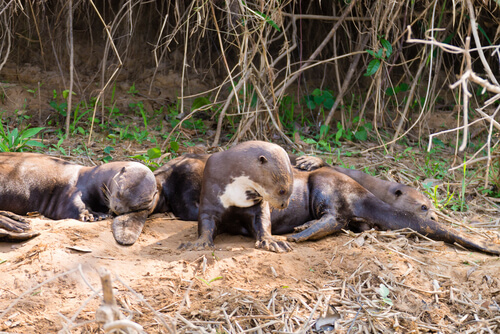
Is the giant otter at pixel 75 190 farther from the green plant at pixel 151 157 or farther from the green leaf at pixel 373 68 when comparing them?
the green leaf at pixel 373 68

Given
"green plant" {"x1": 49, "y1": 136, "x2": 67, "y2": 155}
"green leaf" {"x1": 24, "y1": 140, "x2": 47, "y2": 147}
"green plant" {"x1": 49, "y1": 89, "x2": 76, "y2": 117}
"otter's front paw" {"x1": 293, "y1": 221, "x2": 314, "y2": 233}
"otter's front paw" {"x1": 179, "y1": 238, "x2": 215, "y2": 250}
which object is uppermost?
"green plant" {"x1": 49, "y1": 89, "x2": 76, "y2": 117}

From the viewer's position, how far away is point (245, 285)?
2816 mm

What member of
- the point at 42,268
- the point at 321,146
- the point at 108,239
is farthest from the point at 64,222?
Result: the point at 321,146

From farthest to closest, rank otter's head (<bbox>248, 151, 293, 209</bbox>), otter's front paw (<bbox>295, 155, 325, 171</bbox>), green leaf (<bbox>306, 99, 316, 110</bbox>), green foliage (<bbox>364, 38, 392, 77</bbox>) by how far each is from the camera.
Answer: green leaf (<bbox>306, 99, 316, 110</bbox>) < green foliage (<bbox>364, 38, 392, 77</bbox>) < otter's front paw (<bbox>295, 155, 325, 171</bbox>) < otter's head (<bbox>248, 151, 293, 209</bbox>)

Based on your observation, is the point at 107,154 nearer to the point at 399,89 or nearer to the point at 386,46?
the point at 386,46

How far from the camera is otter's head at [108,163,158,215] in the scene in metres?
3.65

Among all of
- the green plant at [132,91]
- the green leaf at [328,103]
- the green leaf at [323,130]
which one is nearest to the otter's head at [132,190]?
the green leaf at [323,130]

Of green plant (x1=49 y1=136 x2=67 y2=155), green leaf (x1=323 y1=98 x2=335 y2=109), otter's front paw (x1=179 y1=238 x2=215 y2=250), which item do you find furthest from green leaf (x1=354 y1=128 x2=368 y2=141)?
green plant (x1=49 y1=136 x2=67 y2=155)

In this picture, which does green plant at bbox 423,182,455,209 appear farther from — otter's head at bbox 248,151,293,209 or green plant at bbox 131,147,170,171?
green plant at bbox 131,147,170,171

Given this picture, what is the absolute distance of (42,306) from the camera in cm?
249

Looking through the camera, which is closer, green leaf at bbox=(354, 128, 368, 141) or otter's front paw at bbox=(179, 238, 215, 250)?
otter's front paw at bbox=(179, 238, 215, 250)

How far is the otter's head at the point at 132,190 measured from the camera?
3648 mm

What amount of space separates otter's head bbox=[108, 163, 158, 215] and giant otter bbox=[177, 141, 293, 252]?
0.46 meters

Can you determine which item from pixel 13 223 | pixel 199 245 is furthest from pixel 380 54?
pixel 13 223
